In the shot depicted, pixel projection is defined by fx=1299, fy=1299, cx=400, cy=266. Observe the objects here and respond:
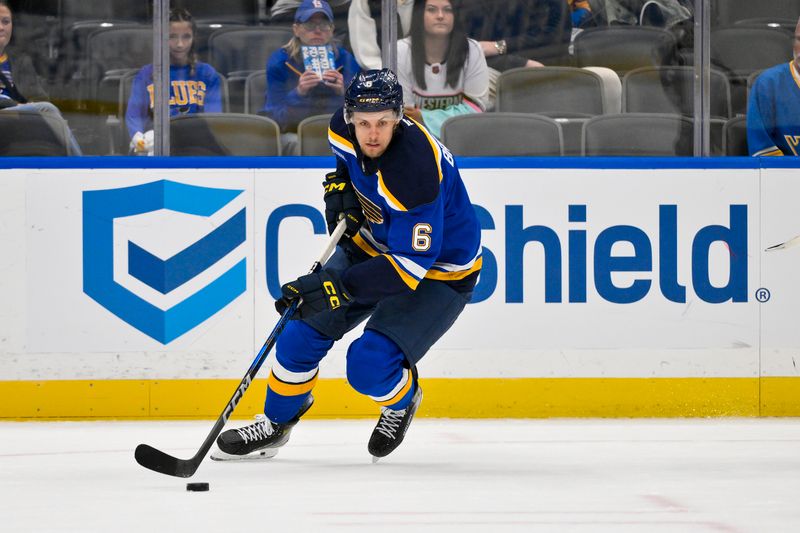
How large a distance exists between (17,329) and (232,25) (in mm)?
1299

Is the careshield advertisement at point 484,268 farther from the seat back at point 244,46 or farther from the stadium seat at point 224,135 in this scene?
the seat back at point 244,46

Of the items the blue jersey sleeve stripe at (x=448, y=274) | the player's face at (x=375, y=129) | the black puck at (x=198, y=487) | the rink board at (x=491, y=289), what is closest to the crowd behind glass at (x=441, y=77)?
the rink board at (x=491, y=289)

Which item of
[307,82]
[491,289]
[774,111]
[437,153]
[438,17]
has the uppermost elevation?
[438,17]

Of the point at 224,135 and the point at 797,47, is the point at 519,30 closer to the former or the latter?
the point at 797,47

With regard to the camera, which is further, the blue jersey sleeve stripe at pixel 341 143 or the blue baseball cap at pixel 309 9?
the blue baseball cap at pixel 309 9

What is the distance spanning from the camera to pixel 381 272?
331 centimetres

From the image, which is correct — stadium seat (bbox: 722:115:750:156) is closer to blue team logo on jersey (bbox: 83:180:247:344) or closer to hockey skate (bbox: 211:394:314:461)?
blue team logo on jersey (bbox: 83:180:247:344)

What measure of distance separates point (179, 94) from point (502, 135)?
1.16 metres

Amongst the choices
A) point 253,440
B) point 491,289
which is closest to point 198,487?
point 253,440

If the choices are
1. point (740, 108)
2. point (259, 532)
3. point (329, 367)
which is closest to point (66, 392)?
point (329, 367)

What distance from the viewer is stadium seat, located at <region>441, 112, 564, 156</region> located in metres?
4.66

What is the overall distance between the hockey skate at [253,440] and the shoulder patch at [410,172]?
745 millimetres

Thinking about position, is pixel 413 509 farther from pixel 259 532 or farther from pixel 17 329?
pixel 17 329

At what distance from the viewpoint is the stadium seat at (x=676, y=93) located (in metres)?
4.74
